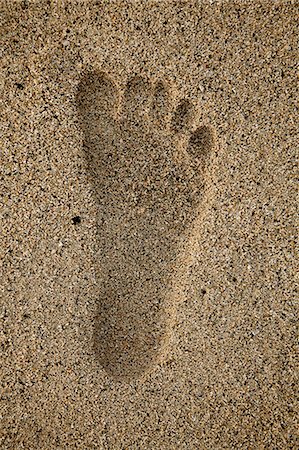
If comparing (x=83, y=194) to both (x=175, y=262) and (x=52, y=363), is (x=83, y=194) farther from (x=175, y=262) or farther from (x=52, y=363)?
(x=52, y=363)

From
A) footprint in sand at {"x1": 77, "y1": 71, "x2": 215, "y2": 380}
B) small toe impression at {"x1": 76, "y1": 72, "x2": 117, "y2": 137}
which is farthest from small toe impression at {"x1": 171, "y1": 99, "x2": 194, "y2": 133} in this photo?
small toe impression at {"x1": 76, "y1": 72, "x2": 117, "y2": 137}

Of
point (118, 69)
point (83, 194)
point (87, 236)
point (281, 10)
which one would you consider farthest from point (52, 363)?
point (281, 10)

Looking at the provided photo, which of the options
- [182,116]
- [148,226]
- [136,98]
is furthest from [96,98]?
[148,226]

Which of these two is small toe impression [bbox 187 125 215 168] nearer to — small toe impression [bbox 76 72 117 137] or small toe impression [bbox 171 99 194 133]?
small toe impression [bbox 171 99 194 133]

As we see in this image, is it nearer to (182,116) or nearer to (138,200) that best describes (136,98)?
(182,116)

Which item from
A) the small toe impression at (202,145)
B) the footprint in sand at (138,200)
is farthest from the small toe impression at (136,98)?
the small toe impression at (202,145)

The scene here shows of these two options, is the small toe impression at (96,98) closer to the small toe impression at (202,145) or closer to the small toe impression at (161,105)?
the small toe impression at (161,105)
